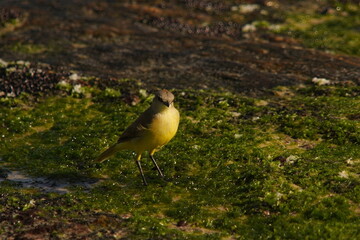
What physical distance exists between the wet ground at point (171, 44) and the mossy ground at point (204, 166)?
2.46 m

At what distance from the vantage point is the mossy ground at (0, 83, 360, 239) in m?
11.5

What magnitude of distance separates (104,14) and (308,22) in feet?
38.6

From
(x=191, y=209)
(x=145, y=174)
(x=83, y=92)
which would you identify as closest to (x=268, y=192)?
(x=191, y=209)

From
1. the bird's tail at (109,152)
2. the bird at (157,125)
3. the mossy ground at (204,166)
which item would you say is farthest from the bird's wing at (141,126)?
the mossy ground at (204,166)

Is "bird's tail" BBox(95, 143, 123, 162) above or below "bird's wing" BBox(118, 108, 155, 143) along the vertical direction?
below

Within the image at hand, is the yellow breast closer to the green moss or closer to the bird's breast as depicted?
the bird's breast

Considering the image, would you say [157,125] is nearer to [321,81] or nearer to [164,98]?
[164,98]

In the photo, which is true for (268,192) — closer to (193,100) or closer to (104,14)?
(193,100)

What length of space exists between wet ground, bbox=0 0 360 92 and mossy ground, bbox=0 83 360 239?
246cm

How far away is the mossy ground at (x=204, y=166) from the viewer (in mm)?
11492

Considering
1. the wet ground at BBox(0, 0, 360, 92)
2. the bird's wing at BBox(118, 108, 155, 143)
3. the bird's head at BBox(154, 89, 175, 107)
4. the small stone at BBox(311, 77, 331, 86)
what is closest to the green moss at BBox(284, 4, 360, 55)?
the wet ground at BBox(0, 0, 360, 92)

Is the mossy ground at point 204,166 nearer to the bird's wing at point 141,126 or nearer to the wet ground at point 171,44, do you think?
the bird's wing at point 141,126

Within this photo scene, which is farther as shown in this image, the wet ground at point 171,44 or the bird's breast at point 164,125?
the wet ground at point 171,44

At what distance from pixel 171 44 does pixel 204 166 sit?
42.6ft
